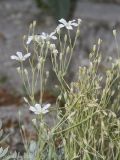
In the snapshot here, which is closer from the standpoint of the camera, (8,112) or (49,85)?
(8,112)

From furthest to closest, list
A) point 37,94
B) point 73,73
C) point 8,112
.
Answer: point 73,73, point 37,94, point 8,112

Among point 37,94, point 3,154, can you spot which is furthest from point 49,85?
point 3,154

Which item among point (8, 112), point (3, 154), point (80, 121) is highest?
point (80, 121)

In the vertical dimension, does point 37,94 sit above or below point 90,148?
below

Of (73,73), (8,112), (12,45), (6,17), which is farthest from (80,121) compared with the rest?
(6,17)

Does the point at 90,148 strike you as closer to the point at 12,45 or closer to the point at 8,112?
the point at 8,112

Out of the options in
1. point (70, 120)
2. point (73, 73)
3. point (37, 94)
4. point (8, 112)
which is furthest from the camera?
point (73, 73)

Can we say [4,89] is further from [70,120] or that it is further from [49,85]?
[70,120]
